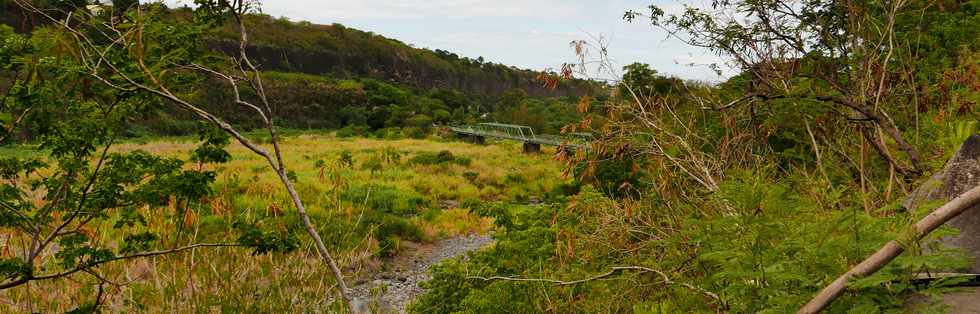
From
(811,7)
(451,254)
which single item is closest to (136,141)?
(451,254)

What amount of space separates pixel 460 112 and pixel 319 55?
37.7 m

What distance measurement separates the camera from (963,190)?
2312mm

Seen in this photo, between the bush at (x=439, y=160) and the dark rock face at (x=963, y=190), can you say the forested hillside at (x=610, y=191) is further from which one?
the bush at (x=439, y=160)

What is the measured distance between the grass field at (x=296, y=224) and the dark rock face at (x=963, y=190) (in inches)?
121

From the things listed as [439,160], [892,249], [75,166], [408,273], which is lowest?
[439,160]

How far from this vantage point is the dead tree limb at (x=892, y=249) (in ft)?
4.92

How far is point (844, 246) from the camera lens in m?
1.81

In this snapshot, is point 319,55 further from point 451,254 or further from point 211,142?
point 211,142

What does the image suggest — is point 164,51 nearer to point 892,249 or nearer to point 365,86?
point 892,249

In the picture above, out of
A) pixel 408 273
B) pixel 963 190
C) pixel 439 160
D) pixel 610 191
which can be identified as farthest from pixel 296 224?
pixel 439 160

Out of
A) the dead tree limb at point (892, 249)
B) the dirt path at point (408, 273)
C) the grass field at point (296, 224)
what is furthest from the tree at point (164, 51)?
the dirt path at point (408, 273)

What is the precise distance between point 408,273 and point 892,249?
394 inches

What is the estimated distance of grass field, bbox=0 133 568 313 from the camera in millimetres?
4074

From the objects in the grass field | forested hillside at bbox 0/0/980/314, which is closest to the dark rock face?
forested hillside at bbox 0/0/980/314
